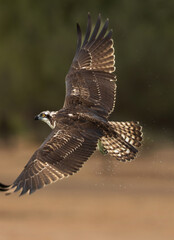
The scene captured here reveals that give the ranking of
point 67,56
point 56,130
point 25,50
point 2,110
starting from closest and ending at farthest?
point 56,130 → point 67,56 → point 25,50 → point 2,110

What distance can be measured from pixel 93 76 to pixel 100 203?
1451cm

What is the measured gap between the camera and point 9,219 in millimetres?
24797

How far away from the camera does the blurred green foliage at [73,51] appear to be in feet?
79.2

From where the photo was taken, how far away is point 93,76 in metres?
13.1

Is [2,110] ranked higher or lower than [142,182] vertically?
higher

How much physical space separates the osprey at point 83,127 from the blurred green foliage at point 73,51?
1019cm

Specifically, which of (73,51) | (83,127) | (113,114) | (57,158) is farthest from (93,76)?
(113,114)

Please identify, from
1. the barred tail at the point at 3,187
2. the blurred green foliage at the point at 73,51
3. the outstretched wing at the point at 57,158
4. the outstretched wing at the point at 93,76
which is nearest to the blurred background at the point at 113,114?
the blurred green foliage at the point at 73,51

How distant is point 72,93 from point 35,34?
581 inches

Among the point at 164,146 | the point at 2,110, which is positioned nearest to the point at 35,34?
the point at 2,110

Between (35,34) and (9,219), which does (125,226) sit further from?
(35,34)

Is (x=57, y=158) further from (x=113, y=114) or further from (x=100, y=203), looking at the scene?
(x=100, y=203)

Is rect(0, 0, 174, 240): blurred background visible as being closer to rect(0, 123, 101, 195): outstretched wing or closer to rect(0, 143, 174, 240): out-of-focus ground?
rect(0, 143, 174, 240): out-of-focus ground

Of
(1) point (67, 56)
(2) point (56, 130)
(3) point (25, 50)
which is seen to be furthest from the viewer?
(3) point (25, 50)
